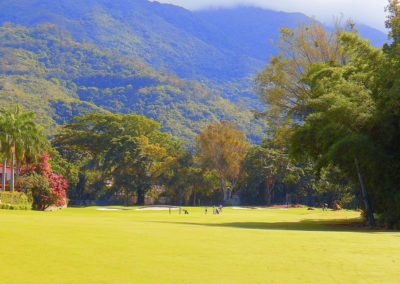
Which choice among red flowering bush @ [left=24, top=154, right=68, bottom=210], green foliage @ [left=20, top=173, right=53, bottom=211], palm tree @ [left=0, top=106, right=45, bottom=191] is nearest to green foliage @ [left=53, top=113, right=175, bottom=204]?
palm tree @ [left=0, top=106, right=45, bottom=191]

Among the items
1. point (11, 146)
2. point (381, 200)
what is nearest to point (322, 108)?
point (381, 200)

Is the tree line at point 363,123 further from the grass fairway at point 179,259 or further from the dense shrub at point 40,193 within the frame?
the dense shrub at point 40,193

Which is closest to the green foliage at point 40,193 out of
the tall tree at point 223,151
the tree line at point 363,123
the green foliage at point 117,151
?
the tree line at point 363,123

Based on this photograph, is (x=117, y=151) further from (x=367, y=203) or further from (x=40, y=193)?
(x=367, y=203)

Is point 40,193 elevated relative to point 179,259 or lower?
elevated

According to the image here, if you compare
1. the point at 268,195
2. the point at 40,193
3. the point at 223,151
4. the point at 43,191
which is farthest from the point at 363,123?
the point at 268,195

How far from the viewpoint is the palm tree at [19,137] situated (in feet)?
198

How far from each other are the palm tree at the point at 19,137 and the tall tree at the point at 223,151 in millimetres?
34717

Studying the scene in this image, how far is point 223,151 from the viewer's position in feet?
314

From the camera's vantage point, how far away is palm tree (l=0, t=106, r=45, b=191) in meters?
60.3

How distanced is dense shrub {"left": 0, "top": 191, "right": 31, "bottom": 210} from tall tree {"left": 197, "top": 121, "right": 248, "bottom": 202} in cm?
4208

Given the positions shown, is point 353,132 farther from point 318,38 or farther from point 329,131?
point 318,38

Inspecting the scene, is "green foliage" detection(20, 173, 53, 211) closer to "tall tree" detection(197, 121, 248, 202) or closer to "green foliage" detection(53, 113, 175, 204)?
"green foliage" detection(53, 113, 175, 204)

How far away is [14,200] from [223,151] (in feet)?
150
